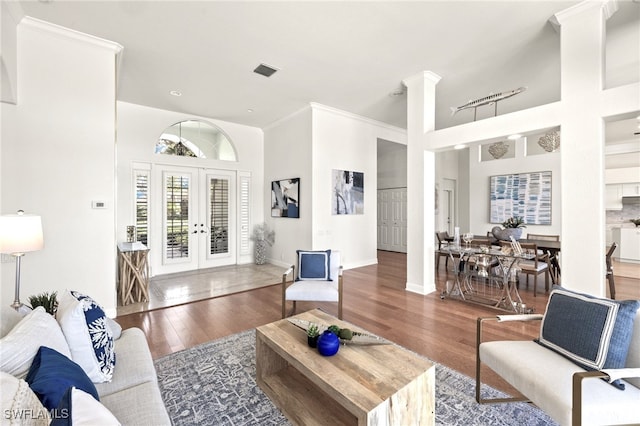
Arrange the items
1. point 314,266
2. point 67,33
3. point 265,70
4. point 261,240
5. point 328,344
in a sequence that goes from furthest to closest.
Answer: point 261,240 < point 265,70 < point 314,266 < point 67,33 < point 328,344

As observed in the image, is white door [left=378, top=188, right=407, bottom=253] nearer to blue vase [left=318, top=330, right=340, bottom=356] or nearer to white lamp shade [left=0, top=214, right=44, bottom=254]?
blue vase [left=318, top=330, right=340, bottom=356]

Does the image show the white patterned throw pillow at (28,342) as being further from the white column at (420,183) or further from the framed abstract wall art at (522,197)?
the framed abstract wall art at (522,197)

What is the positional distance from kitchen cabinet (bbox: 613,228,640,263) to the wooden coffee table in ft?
28.2

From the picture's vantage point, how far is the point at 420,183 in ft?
14.4

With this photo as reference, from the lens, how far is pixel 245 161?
6785 mm

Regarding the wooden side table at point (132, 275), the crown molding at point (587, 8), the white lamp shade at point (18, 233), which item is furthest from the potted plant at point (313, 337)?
the crown molding at point (587, 8)

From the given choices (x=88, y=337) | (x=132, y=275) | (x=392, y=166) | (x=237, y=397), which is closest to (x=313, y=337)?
(x=237, y=397)

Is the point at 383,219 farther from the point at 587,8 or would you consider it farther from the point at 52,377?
the point at 52,377

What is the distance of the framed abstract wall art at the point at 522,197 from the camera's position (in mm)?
6691

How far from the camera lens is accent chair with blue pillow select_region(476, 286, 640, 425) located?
128 cm

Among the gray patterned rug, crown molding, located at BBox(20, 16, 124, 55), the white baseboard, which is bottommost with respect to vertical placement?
the gray patterned rug

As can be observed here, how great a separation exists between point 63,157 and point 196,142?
3.24 metres

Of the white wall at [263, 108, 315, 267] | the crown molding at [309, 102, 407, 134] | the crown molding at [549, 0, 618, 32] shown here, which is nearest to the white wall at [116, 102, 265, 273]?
the white wall at [263, 108, 315, 267]

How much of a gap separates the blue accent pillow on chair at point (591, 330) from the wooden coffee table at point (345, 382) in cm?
82
